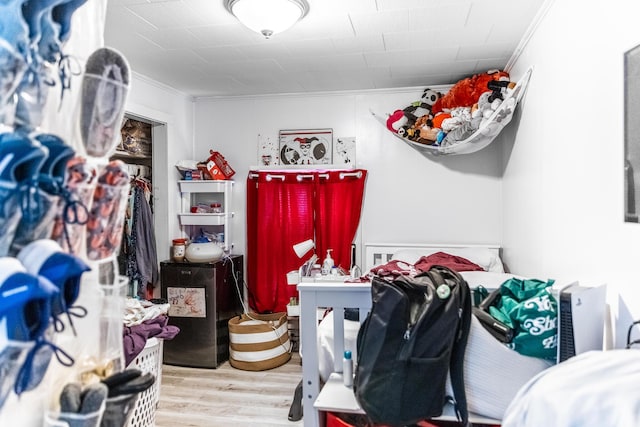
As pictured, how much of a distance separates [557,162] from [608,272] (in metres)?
0.72

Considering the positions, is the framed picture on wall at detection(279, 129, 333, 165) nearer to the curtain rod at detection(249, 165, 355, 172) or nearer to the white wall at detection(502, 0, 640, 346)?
the curtain rod at detection(249, 165, 355, 172)

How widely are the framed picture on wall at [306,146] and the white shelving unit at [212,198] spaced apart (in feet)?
2.00

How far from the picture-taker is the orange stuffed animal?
3.32 meters

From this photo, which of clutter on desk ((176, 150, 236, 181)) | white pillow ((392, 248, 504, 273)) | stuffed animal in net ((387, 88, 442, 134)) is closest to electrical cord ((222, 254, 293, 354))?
clutter on desk ((176, 150, 236, 181))

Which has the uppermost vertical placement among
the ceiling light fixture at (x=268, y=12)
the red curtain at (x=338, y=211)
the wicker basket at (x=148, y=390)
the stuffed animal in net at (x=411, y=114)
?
the ceiling light fixture at (x=268, y=12)

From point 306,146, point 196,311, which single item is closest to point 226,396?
point 196,311

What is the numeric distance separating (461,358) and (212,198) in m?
3.27

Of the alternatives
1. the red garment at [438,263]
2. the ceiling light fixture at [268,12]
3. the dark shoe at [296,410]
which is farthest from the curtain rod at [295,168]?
the dark shoe at [296,410]

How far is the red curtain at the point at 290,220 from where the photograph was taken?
411 cm

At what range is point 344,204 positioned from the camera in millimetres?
4109

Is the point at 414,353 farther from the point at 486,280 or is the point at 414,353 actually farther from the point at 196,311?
the point at 196,311

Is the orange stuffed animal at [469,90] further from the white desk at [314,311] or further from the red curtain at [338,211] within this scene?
the white desk at [314,311]

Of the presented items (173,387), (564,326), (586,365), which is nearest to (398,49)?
(564,326)

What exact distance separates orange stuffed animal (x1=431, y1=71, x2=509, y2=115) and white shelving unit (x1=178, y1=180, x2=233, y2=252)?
2.06 meters
